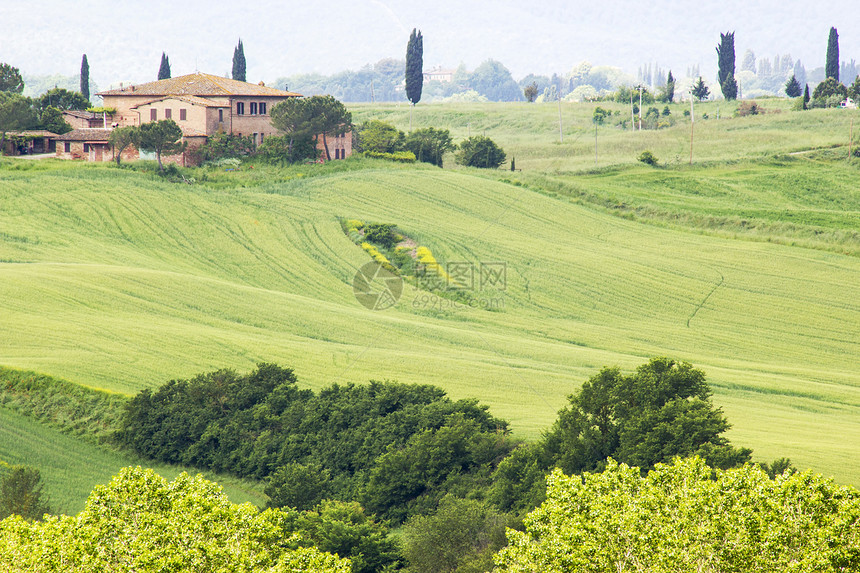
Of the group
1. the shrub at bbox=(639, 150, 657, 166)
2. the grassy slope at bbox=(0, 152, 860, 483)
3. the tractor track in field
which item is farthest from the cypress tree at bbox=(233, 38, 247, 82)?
the tractor track in field

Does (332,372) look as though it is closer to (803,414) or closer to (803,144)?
(803,414)

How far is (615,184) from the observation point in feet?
235

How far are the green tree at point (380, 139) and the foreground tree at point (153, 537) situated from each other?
2673 inches

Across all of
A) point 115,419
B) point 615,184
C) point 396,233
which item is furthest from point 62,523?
point 615,184

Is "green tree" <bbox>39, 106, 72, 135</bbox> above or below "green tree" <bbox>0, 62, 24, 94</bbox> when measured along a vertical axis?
below

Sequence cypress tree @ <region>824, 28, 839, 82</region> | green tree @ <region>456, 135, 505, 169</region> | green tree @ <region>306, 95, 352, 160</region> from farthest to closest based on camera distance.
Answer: cypress tree @ <region>824, 28, 839, 82</region> < green tree @ <region>456, 135, 505, 169</region> < green tree @ <region>306, 95, 352, 160</region>

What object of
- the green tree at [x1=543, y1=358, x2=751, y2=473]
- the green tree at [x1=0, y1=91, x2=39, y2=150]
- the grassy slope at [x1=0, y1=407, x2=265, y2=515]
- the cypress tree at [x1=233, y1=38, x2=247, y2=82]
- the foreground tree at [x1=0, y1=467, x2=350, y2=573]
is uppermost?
the cypress tree at [x1=233, y1=38, x2=247, y2=82]

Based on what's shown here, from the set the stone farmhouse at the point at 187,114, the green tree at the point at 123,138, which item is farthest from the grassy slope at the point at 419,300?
the stone farmhouse at the point at 187,114

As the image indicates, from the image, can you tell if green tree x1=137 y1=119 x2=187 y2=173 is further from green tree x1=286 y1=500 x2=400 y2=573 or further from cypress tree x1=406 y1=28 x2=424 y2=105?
cypress tree x1=406 y1=28 x2=424 y2=105

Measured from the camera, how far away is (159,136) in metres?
64.0

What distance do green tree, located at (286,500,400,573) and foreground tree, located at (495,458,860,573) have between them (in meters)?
6.31

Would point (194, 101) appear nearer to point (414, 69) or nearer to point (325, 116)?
point (325, 116)

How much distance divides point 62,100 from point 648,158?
6425cm

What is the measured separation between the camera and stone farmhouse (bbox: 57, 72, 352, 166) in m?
71.2
